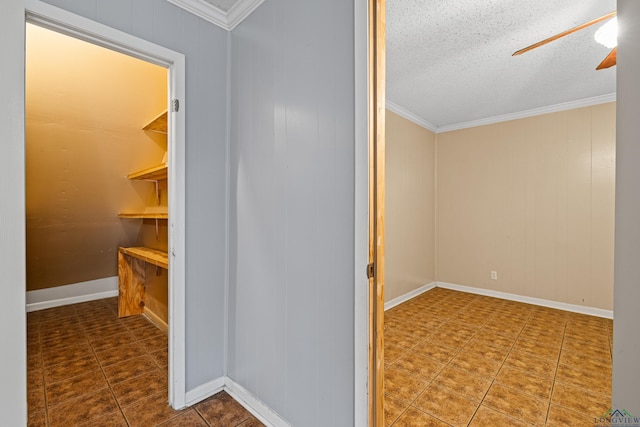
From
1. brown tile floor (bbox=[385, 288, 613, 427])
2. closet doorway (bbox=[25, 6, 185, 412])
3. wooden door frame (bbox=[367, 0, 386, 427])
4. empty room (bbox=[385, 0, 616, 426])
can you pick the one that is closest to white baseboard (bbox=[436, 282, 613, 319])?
empty room (bbox=[385, 0, 616, 426])

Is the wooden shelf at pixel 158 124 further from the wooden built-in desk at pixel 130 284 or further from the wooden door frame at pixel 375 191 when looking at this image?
the wooden door frame at pixel 375 191

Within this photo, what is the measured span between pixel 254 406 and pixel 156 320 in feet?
5.98

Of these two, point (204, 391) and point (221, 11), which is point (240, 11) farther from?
point (204, 391)

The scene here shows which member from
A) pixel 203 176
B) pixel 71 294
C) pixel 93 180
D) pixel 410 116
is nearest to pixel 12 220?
pixel 203 176

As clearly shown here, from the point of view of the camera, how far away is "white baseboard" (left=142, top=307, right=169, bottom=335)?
9.29 feet

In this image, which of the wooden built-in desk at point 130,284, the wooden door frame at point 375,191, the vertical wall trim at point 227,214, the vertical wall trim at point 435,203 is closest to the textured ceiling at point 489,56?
the vertical wall trim at point 435,203

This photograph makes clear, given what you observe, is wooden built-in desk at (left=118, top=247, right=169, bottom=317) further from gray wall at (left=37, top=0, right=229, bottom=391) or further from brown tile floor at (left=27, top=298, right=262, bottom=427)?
gray wall at (left=37, top=0, right=229, bottom=391)

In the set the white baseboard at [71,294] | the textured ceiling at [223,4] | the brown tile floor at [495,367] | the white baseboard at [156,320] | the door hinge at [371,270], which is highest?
the textured ceiling at [223,4]

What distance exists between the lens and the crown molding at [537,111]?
335 cm

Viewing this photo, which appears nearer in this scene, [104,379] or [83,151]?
[104,379]

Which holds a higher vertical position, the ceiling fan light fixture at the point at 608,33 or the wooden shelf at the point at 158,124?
the ceiling fan light fixture at the point at 608,33

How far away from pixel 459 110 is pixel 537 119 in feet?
3.22

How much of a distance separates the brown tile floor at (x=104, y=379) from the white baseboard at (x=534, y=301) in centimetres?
372

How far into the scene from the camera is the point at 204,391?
1.86 meters
